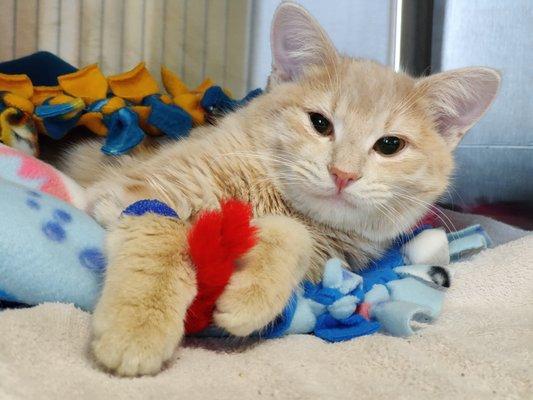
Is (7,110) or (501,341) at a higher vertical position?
(7,110)

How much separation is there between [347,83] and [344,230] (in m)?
0.29

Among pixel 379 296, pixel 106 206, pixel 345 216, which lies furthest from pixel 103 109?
pixel 379 296

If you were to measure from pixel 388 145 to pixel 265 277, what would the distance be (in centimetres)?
40

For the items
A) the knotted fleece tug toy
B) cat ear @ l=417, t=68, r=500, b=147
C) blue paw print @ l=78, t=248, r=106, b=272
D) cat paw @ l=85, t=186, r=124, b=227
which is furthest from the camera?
the knotted fleece tug toy

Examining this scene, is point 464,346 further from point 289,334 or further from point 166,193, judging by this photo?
point 166,193

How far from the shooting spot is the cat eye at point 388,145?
115 cm

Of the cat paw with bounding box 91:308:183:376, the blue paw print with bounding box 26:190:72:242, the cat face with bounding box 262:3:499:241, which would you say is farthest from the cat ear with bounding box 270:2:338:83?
the cat paw with bounding box 91:308:183:376

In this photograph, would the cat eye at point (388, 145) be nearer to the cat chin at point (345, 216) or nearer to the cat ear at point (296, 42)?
the cat chin at point (345, 216)

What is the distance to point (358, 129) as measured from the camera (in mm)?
1129

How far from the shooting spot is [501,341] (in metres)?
0.96

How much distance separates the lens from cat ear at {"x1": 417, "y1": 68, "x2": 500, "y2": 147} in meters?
1.22

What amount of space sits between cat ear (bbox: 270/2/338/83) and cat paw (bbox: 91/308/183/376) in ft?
2.38

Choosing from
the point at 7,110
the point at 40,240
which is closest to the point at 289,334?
the point at 40,240

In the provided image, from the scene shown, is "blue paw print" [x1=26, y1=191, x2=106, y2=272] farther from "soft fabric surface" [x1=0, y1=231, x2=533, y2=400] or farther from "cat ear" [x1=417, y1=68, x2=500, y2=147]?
"cat ear" [x1=417, y1=68, x2=500, y2=147]
